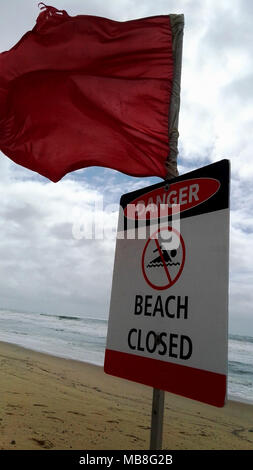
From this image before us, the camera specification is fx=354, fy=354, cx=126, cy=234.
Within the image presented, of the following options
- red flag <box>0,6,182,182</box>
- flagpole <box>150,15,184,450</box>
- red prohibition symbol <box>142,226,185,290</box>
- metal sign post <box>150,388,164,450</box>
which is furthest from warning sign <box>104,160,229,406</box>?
red flag <box>0,6,182,182</box>

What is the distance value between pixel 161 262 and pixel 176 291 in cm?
25

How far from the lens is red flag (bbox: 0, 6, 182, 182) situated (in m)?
3.46

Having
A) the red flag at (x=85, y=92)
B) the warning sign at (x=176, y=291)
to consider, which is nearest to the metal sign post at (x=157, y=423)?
the warning sign at (x=176, y=291)

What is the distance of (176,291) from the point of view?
7.04 feet

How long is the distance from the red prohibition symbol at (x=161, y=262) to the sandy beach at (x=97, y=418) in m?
2.94

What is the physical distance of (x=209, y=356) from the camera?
73.6 inches

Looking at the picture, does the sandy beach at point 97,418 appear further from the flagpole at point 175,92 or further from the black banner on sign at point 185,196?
the flagpole at point 175,92

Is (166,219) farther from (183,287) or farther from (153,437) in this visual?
(153,437)

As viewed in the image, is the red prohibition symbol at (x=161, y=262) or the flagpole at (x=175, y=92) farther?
the flagpole at (x=175, y=92)

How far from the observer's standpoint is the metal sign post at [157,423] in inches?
83.9

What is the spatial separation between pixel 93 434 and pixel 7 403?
1.84m
